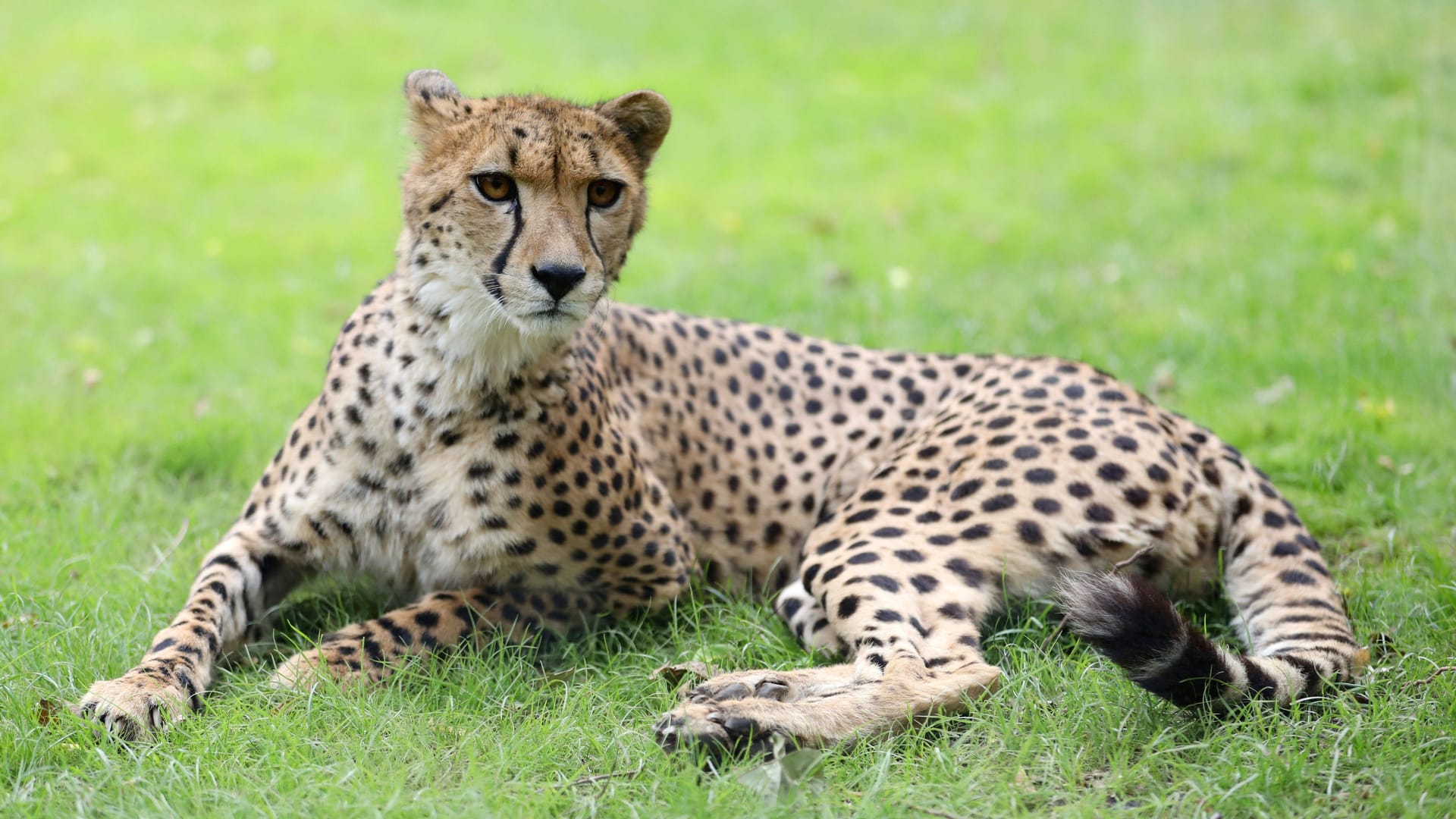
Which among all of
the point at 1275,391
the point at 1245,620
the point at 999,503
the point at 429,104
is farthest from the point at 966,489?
the point at 1275,391

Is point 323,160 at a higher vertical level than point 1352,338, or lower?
higher

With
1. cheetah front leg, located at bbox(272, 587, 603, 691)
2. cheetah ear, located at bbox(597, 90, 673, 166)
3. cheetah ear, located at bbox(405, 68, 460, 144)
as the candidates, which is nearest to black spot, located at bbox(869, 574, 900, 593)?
cheetah front leg, located at bbox(272, 587, 603, 691)

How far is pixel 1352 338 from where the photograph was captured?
5.50 meters

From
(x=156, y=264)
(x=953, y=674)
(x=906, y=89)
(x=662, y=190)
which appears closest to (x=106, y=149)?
(x=156, y=264)

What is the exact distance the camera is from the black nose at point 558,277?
313 centimetres

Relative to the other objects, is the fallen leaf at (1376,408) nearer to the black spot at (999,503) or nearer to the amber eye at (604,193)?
the black spot at (999,503)

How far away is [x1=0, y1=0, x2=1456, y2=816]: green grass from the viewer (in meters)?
2.83

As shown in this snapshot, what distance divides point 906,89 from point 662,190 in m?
2.35

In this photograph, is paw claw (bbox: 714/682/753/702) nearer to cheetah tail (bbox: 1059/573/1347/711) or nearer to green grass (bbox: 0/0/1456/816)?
green grass (bbox: 0/0/1456/816)

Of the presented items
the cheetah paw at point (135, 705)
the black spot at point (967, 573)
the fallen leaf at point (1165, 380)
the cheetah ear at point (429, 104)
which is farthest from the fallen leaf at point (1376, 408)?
the cheetah paw at point (135, 705)

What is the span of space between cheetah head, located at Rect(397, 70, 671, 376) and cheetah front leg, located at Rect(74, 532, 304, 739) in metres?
0.84

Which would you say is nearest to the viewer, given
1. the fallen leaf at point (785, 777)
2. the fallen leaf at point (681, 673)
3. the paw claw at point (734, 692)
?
the fallen leaf at point (785, 777)

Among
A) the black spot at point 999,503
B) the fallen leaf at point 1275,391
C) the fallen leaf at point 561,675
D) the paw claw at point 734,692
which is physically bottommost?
A: the fallen leaf at point 561,675

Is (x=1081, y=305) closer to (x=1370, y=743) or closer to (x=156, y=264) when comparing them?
(x=1370, y=743)
